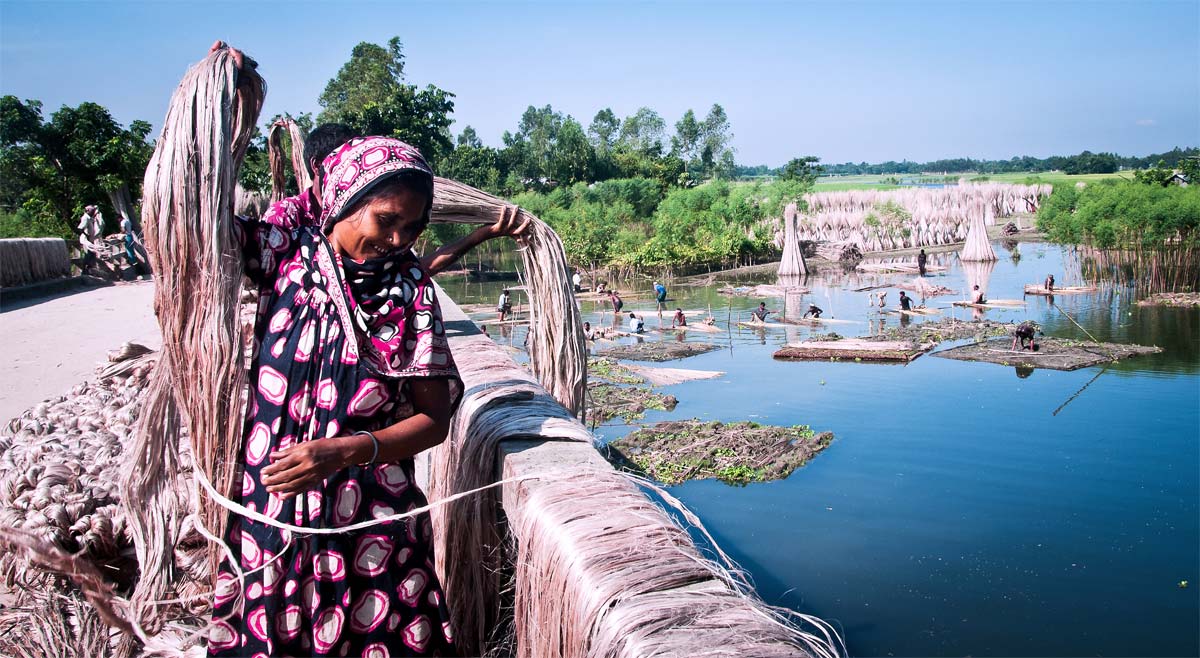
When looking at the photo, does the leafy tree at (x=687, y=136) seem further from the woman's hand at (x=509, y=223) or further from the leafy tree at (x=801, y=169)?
the woman's hand at (x=509, y=223)

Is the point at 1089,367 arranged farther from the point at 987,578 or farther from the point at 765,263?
the point at 765,263

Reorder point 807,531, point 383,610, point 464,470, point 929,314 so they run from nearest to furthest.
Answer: point 383,610
point 464,470
point 807,531
point 929,314

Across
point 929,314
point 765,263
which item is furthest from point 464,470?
point 765,263

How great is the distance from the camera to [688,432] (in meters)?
10.2

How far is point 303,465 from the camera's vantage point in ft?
4.99

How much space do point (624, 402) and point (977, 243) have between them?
2203 cm

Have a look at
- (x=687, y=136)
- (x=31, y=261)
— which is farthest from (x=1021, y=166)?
(x=31, y=261)

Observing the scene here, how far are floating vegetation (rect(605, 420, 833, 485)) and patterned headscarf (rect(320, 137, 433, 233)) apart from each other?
727 centimetres

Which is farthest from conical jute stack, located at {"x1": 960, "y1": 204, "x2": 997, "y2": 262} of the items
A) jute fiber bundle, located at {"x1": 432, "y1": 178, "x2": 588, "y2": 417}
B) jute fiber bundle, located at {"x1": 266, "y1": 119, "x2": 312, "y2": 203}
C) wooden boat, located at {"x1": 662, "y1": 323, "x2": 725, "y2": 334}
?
jute fiber bundle, located at {"x1": 266, "y1": 119, "x2": 312, "y2": 203}

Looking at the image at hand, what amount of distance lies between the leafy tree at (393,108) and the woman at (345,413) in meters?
20.4

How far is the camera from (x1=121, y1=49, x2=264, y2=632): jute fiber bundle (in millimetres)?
1696

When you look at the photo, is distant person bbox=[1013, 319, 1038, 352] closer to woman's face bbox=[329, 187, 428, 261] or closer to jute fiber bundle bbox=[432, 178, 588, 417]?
jute fiber bundle bbox=[432, 178, 588, 417]

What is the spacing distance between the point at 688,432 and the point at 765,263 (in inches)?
851

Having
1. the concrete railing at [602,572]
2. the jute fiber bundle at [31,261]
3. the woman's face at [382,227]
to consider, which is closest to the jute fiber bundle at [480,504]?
the concrete railing at [602,572]
